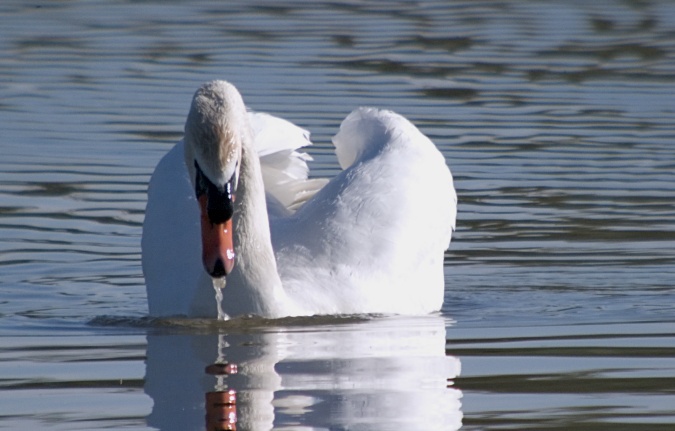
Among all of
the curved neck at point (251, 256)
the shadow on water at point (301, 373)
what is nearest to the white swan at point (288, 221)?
the curved neck at point (251, 256)

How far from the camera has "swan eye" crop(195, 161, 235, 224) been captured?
7695 mm

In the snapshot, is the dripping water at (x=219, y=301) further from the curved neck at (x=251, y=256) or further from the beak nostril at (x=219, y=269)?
the beak nostril at (x=219, y=269)

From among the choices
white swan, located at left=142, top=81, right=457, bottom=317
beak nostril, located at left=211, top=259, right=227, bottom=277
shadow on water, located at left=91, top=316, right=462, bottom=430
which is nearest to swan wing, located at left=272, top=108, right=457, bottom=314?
white swan, located at left=142, top=81, right=457, bottom=317

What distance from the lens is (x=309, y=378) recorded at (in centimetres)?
695

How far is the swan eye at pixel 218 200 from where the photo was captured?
770 cm

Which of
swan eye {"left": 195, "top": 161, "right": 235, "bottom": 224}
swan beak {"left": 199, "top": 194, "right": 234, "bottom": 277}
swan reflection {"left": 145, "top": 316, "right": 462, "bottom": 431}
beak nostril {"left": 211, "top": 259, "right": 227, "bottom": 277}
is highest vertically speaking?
swan eye {"left": 195, "top": 161, "right": 235, "bottom": 224}

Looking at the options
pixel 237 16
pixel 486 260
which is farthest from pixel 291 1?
pixel 486 260

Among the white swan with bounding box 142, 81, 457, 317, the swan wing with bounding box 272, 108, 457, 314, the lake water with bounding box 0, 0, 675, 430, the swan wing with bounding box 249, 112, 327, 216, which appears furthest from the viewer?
the swan wing with bounding box 249, 112, 327, 216

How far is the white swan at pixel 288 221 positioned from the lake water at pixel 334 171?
0.19 m

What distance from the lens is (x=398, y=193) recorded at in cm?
952

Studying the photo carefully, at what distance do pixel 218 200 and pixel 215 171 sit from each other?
133 millimetres

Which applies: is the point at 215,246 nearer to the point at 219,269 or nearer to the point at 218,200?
the point at 219,269

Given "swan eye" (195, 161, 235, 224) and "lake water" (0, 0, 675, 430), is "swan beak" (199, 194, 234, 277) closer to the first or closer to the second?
"swan eye" (195, 161, 235, 224)

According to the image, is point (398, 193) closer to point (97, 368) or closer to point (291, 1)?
point (97, 368)
